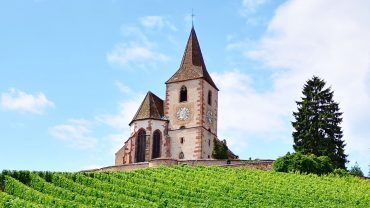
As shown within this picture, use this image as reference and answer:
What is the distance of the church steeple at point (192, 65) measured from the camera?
2306 inches

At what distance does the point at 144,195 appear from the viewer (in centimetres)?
2786

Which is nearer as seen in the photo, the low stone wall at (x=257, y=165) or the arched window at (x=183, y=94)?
the low stone wall at (x=257, y=165)

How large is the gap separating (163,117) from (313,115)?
13.4 meters

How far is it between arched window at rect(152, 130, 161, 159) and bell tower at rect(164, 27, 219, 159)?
3.34 ft

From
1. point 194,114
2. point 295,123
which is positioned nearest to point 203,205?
point 295,123

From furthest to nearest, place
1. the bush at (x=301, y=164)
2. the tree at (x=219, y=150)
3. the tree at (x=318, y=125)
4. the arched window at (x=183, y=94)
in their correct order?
the arched window at (x=183, y=94)
the tree at (x=219, y=150)
the tree at (x=318, y=125)
the bush at (x=301, y=164)

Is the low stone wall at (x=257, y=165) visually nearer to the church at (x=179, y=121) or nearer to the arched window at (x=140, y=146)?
the church at (x=179, y=121)

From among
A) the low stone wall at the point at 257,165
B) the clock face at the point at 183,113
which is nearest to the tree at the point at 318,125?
the low stone wall at the point at 257,165

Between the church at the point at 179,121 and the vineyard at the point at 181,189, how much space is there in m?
15.2

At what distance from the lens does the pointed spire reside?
56594 millimetres

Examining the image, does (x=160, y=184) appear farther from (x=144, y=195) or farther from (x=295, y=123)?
(x=295, y=123)

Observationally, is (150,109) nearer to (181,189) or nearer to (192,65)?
(192,65)

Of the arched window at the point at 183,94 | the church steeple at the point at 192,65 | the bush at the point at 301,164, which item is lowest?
the bush at the point at 301,164

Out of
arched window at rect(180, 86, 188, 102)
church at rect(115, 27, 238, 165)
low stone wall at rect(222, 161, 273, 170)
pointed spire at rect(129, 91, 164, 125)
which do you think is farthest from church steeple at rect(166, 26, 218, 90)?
low stone wall at rect(222, 161, 273, 170)
